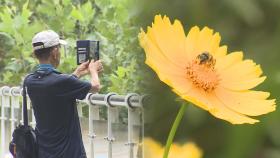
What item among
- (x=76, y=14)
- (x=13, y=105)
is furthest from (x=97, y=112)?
(x=13, y=105)

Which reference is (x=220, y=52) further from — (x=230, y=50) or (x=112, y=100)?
(x=112, y=100)

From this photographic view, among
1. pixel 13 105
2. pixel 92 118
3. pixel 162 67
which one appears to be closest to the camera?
pixel 162 67

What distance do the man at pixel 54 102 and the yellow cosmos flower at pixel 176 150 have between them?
0.67 m

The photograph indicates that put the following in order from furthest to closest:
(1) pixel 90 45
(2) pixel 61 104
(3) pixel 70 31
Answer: (3) pixel 70 31
(2) pixel 61 104
(1) pixel 90 45

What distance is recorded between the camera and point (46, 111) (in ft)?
3.26

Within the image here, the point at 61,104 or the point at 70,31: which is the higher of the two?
the point at 70,31

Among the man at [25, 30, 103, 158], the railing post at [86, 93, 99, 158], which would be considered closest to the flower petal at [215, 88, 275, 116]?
the man at [25, 30, 103, 158]

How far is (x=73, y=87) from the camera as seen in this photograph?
38.4 inches

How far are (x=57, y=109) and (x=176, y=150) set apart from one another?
748mm

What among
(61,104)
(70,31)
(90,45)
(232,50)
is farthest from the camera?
(70,31)

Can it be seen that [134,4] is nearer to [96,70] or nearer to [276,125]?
[276,125]

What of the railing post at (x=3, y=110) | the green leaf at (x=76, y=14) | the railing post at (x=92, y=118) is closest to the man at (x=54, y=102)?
the railing post at (x=92, y=118)

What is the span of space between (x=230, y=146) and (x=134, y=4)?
0.36ft

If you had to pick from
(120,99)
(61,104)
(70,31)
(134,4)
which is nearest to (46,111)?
(61,104)
